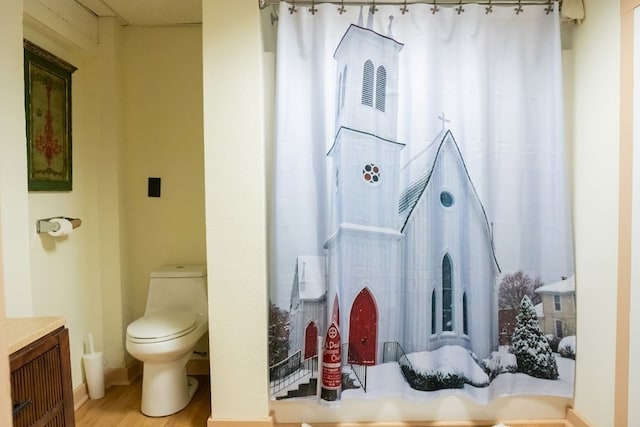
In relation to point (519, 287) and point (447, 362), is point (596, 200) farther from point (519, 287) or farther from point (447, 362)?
point (447, 362)

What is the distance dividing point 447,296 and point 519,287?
1.17 feet

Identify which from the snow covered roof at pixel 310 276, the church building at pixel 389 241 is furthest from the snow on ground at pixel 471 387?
the snow covered roof at pixel 310 276

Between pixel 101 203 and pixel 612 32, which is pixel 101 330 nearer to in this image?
pixel 101 203

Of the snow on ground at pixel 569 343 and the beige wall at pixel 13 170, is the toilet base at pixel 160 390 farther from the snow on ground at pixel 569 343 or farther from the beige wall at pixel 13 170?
the snow on ground at pixel 569 343

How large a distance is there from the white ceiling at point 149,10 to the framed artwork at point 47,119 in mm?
403

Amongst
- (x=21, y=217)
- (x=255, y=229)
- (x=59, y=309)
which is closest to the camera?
(x=21, y=217)

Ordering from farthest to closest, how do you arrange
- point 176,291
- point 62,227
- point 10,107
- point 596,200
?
1. point 176,291
2. point 62,227
3. point 596,200
4. point 10,107

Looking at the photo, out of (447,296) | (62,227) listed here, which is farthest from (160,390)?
(447,296)

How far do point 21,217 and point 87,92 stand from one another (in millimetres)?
1060

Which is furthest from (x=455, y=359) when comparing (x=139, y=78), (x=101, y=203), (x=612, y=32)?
(x=139, y=78)

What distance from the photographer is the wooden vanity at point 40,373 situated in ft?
3.72

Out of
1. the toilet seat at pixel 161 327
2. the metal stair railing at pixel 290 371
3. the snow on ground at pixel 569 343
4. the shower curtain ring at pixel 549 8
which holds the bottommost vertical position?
the metal stair railing at pixel 290 371

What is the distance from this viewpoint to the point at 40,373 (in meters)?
1.22

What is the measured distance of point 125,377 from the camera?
248 centimetres
